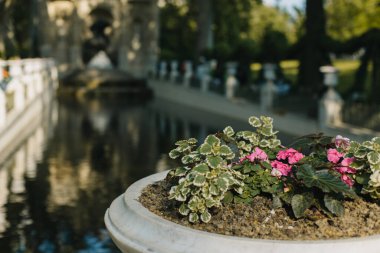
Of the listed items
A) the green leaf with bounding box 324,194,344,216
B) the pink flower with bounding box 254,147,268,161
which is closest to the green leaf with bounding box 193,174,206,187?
the pink flower with bounding box 254,147,268,161

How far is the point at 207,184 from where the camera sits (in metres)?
6.05

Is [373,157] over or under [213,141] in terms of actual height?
under

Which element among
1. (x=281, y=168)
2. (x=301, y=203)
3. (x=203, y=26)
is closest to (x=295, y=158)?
(x=281, y=168)

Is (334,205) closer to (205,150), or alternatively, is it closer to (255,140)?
(205,150)

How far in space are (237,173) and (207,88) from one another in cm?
2356

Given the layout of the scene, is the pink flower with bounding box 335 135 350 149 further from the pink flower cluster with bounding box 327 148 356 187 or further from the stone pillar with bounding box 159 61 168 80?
the stone pillar with bounding box 159 61 168 80

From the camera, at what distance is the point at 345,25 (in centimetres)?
6919

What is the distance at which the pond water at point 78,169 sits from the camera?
356 inches

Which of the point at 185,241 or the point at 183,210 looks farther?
the point at 183,210

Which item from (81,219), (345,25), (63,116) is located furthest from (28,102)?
(345,25)

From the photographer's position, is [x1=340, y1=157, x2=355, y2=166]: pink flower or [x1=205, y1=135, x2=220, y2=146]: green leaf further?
[x1=340, y1=157, x2=355, y2=166]: pink flower

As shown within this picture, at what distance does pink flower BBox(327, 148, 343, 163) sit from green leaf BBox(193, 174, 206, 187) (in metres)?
1.27

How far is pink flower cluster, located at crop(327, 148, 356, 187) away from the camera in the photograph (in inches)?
255

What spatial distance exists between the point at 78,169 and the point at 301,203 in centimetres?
882
